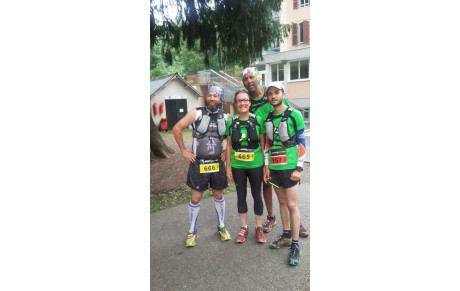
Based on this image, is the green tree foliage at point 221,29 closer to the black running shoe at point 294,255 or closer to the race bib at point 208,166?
the race bib at point 208,166

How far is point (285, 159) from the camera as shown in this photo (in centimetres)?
188

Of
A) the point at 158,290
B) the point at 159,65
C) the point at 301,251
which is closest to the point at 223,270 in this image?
the point at 158,290

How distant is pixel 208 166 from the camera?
1969mm

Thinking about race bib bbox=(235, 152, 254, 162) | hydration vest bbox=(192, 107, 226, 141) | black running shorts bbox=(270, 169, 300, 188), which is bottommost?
black running shorts bbox=(270, 169, 300, 188)

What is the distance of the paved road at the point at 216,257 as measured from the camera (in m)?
1.70

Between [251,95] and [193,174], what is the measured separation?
0.72 m

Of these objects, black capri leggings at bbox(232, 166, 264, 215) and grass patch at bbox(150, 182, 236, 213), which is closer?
grass patch at bbox(150, 182, 236, 213)

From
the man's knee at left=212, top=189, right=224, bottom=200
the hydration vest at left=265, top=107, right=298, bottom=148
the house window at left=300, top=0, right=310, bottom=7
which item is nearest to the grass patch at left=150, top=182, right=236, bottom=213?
the man's knee at left=212, top=189, right=224, bottom=200

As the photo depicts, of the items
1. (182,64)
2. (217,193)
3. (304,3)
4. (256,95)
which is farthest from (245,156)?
(304,3)

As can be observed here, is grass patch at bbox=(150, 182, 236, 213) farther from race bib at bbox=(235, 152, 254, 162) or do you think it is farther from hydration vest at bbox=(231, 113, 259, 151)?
hydration vest at bbox=(231, 113, 259, 151)

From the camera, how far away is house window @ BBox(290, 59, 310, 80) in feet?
5.95

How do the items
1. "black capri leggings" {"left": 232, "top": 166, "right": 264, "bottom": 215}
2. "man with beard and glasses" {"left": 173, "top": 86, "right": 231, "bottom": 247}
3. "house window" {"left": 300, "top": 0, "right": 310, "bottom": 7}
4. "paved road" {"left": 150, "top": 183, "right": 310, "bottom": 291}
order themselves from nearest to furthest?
1. "paved road" {"left": 150, "top": 183, "right": 310, "bottom": 291}
2. "house window" {"left": 300, "top": 0, "right": 310, "bottom": 7}
3. "man with beard and glasses" {"left": 173, "top": 86, "right": 231, "bottom": 247}
4. "black capri leggings" {"left": 232, "top": 166, "right": 264, "bottom": 215}

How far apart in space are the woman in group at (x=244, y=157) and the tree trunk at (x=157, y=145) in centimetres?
44

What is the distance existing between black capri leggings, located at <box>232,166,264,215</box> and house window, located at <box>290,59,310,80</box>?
0.71 m
